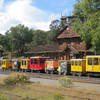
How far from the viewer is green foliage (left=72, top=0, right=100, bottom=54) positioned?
2339cm

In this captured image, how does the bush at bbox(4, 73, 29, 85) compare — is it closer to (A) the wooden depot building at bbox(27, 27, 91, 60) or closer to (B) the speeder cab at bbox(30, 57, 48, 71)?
(B) the speeder cab at bbox(30, 57, 48, 71)

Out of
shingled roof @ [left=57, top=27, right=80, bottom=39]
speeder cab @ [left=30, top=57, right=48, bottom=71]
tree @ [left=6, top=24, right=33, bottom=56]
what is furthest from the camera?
tree @ [left=6, top=24, right=33, bottom=56]

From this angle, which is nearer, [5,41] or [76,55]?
[76,55]

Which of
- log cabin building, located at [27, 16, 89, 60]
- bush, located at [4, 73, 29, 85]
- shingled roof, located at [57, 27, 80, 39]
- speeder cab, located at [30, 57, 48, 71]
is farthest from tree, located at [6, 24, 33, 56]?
bush, located at [4, 73, 29, 85]

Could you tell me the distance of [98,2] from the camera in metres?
25.1

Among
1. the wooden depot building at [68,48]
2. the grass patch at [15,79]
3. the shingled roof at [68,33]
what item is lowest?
the grass patch at [15,79]

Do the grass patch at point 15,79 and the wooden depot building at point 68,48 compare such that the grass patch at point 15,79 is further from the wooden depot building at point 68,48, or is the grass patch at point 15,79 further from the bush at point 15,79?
the wooden depot building at point 68,48

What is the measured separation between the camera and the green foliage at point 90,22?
2339 cm

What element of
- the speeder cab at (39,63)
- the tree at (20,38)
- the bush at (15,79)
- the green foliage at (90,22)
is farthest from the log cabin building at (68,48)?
the tree at (20,38)

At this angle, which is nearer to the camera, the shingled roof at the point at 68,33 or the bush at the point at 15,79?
the bush at the point at 15,79

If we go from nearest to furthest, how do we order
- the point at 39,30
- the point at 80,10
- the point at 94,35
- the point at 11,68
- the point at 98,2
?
the point at 94,35
the point at 98,2
the point at 80,10
the point at 11,68
the point at 39,30

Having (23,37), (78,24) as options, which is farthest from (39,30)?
(78,24)

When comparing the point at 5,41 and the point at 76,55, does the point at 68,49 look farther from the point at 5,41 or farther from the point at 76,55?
the point at 5,41

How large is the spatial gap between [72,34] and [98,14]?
21.1m
